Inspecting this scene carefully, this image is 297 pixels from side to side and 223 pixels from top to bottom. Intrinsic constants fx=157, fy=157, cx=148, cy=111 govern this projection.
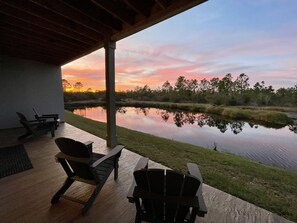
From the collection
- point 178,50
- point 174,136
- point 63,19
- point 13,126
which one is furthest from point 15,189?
point 178,50

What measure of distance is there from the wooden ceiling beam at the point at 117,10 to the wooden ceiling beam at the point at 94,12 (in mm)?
406

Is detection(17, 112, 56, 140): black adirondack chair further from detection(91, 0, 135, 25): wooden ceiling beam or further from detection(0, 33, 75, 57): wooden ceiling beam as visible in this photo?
detection(91, 0, 135, 25): wooden ceiling beam

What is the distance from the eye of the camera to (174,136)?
841 centimetres

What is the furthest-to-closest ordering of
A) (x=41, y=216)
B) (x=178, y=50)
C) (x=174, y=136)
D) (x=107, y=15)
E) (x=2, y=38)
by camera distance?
1. (x=178, y=50)
2. (x=174, y=136)
3. (x=2, y=38)
4. (x=107, y=15)
5. (x=41, y=216)

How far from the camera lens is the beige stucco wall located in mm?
6047

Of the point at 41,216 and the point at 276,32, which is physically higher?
the point at 276,32

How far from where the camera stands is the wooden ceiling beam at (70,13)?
254 centimetres

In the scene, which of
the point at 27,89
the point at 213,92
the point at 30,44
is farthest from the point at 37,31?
the point at 213,92

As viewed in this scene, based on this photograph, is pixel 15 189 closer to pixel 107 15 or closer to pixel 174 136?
pixel 107 15

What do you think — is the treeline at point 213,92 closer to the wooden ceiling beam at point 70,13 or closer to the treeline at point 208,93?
the treeline at point 208,93

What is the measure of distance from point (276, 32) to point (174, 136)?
6250mm

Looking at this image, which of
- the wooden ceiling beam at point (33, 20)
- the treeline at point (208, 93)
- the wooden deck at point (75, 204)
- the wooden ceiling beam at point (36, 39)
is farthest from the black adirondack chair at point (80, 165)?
the treeline at point (208, 93)

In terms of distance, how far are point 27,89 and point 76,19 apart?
525cm

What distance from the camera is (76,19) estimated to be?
2920 millimetres
